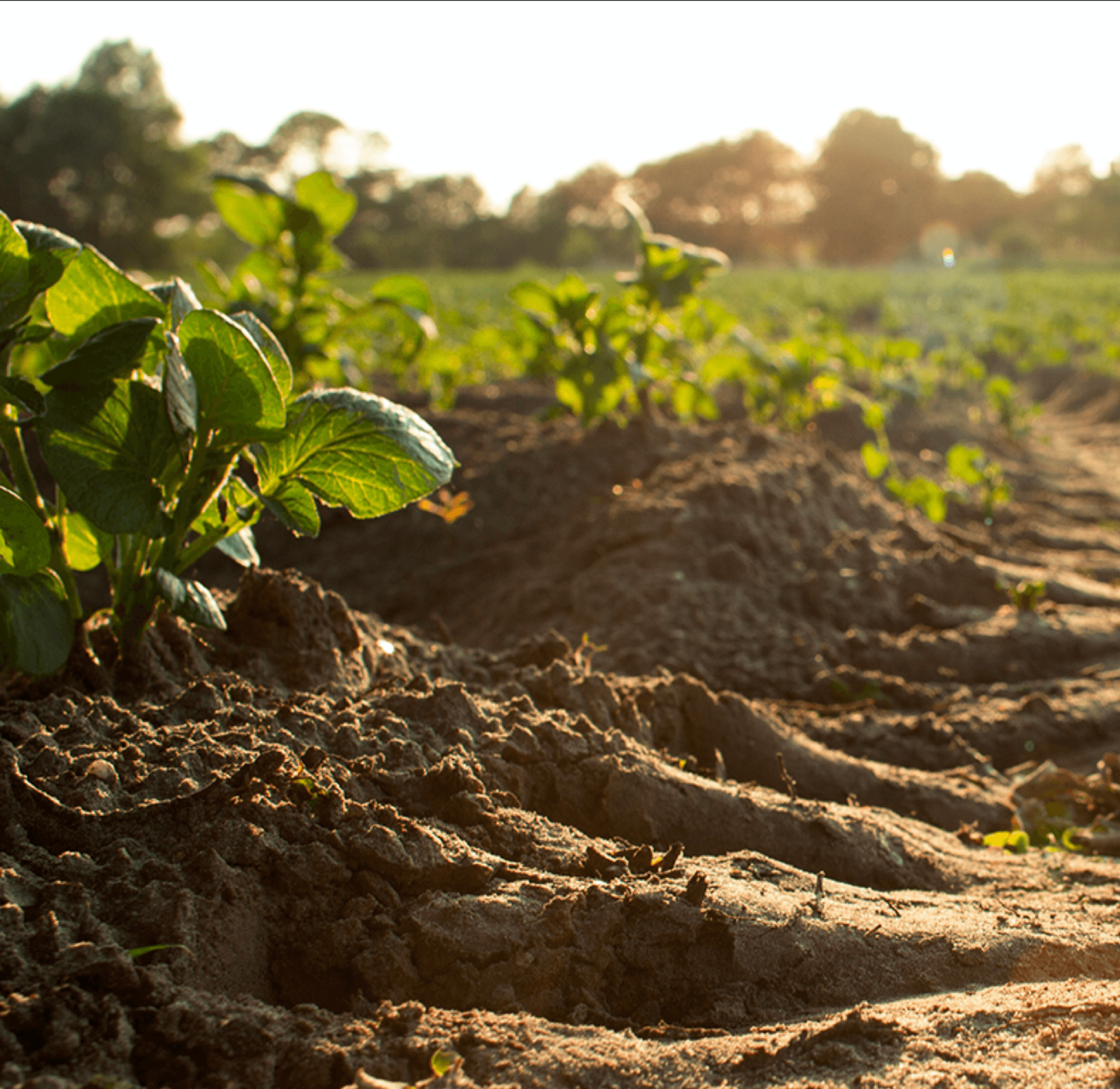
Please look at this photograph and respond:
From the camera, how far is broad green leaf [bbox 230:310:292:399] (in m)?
1.60

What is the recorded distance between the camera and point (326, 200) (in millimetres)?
3510

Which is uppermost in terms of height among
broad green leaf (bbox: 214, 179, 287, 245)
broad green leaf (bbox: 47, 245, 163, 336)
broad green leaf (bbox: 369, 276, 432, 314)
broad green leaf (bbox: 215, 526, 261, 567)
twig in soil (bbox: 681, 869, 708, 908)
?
broad green leaf (bbox: 214, 179, 287, 245)

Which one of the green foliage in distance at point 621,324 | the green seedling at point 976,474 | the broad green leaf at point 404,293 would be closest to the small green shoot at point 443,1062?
the broad green leaf at point 404,293

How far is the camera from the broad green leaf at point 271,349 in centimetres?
160

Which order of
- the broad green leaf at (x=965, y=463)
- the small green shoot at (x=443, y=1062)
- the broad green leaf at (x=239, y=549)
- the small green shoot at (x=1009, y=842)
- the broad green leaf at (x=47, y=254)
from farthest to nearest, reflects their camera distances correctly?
the broad green leaf at (x=965, y=463) → the small green shoot at (x=1009, y=842) → the broad green leaf at (x=239, y=549) → the broad green leaf at (x=47, y=254) → the small green shoot at (x=443, y=1062)

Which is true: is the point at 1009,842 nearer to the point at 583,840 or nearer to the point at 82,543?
the point at 583,840

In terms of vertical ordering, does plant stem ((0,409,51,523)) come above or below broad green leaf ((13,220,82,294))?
below

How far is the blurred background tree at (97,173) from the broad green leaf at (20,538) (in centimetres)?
3588

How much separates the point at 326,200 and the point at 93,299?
2.07 m

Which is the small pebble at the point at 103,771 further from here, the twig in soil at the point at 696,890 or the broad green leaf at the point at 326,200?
the broad green leaf at the point at 326,200

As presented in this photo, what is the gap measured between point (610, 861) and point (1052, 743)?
6.53 feet

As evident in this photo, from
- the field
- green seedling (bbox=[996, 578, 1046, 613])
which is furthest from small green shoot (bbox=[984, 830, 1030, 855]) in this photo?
green seedling (bbox=[996, 578, 1046, 613])

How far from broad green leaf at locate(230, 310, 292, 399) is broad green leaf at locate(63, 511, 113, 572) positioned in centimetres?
48

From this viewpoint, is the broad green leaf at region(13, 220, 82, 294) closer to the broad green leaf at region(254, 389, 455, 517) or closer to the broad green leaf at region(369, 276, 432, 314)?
the broad green leaf at region(254, 389, 455, 517)
